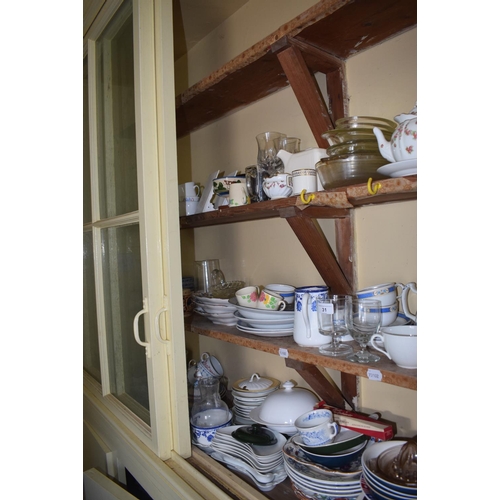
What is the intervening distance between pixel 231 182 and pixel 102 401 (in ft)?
3.38

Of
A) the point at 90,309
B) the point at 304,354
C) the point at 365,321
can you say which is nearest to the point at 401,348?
the point at 365,321

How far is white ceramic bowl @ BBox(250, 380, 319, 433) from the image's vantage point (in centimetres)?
126

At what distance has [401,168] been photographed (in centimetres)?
81

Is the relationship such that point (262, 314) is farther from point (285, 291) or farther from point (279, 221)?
point (279, 221)

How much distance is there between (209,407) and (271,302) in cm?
55

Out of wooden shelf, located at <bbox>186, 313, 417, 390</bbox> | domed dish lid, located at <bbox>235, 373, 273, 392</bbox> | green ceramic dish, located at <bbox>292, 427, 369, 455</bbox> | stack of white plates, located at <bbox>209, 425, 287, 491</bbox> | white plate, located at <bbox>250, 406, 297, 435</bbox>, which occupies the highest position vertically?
wooden shelf, located at <bbox>186, 313, 417, 390</bbox>

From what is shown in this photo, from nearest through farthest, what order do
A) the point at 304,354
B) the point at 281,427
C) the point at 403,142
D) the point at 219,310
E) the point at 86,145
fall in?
the point at 403,142, the point at 304,354, the point at 281,427, the point at 219,310, the point at 86,145

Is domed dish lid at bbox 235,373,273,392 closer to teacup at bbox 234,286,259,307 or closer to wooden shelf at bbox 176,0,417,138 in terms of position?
teacup at bbox 234,286,259,307

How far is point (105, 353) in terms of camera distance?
163cm

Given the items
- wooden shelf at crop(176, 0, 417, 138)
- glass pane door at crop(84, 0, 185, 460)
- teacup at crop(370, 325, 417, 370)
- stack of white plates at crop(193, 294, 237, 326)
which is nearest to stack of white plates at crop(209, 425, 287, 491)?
glass pane door at crop(84, 0, 185, 460)

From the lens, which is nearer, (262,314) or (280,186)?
(280,186)

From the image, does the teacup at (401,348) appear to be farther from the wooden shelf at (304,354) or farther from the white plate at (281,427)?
the white plate at (281,427)

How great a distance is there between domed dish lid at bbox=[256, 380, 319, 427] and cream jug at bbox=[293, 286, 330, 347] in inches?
11.1
